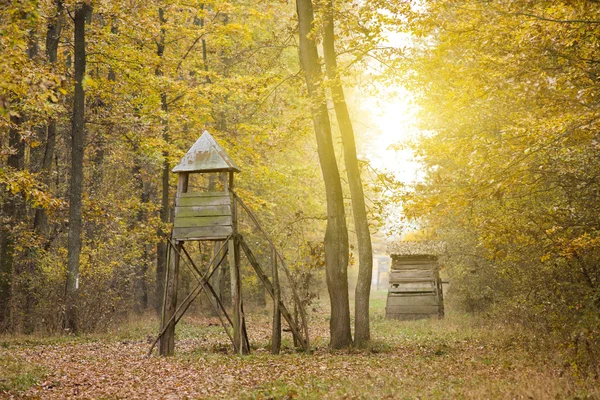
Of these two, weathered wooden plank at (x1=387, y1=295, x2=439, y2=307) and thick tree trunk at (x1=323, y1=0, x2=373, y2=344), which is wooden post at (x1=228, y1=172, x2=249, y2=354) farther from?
weathered wooden plank at (x1=387, y1=295, x2=439, y2=307)

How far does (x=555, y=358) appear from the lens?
10867 millimetres

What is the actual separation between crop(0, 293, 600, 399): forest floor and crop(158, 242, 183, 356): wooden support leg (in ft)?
1.49

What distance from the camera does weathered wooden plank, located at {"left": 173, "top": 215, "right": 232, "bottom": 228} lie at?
570 inches

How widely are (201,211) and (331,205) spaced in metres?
3.19

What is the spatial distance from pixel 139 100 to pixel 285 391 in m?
15.2

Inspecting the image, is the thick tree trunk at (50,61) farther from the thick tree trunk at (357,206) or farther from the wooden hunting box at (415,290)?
the wooden hunting box at (415,290)

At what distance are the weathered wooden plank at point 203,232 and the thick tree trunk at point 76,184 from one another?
17.4 ft

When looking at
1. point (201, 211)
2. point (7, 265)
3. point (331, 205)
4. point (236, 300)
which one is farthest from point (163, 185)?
point (236, 300)

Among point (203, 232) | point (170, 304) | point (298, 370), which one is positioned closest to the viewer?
point (298, 370)

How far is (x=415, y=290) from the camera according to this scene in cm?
2505

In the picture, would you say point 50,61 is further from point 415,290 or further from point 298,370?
point 415,290

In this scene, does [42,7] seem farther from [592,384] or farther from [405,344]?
[592,384]

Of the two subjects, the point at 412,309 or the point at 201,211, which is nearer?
the point at 201,211

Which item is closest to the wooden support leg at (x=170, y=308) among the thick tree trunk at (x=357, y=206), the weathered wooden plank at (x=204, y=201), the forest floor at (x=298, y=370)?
the forest floor at (x=298, y=370)
